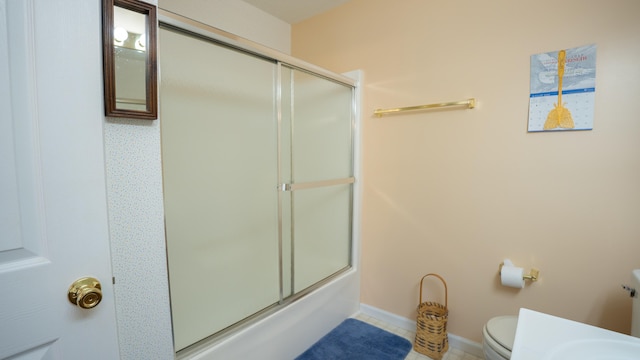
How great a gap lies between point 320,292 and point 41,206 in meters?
1.57

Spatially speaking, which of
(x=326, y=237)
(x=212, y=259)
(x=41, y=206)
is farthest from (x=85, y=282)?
(x=326, y=237)

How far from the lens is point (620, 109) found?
52.4 inches

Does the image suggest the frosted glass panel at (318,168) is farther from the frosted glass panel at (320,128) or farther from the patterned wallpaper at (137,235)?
the patterned wallpaper at (137,235)

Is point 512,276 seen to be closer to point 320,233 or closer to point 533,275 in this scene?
point 533,275

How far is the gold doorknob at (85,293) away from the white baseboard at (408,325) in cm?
190

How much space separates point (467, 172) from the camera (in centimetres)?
176

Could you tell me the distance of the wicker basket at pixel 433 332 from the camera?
1.75 meters

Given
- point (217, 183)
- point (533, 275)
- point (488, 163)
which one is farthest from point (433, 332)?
point (217, 183)

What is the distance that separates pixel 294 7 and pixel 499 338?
2.46 metres

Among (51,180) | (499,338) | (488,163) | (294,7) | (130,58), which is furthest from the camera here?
(294,7)

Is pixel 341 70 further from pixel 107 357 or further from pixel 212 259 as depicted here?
pixel 107 357

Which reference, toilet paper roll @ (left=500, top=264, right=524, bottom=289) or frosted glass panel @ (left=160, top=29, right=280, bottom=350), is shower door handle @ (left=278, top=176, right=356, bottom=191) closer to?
frosted glass panel @ (left=160, top=29, right=280, bottom=350)

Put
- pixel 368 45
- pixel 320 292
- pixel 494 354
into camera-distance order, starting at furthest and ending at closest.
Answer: pixel 368 45, pixel 320 292, pixel 494 354

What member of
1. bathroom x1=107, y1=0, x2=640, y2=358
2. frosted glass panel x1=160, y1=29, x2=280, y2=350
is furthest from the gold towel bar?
frosted glass panel x1=160, y1=29, x2=280, y2=350
